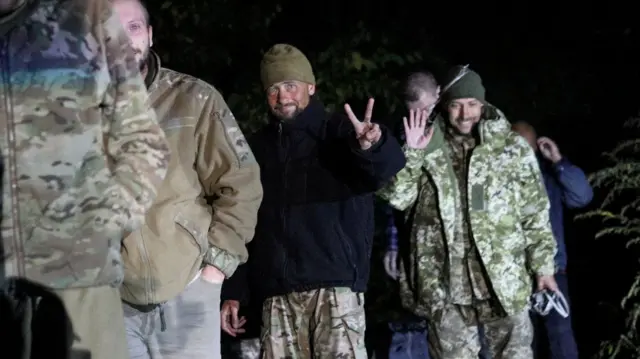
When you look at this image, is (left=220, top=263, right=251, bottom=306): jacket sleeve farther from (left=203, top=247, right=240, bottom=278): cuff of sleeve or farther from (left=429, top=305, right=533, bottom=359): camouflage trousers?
(left=429, top=305, right=533, bottom=359): camouflage trousers

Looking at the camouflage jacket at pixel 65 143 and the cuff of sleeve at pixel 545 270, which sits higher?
the camouflage jacket at pixel 65 143

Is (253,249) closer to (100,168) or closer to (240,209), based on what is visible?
(240,209)

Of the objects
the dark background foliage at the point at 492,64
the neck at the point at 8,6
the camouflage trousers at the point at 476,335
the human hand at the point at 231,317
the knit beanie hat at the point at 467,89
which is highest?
the dark background foliage at the point at 492,64

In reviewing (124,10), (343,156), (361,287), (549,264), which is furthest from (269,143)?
(549,264)

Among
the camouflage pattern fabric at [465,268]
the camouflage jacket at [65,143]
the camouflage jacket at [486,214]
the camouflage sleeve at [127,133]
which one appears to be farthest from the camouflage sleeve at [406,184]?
the camouflage jacket at [65,143]

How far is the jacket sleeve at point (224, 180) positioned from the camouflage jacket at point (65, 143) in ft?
2.58

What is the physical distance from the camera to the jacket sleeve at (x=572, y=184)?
543 centimetres

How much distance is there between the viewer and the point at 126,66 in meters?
2.57

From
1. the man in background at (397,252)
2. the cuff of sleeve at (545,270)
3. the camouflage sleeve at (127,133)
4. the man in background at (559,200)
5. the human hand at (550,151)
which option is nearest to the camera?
the camouflage sleeve at (127,133)

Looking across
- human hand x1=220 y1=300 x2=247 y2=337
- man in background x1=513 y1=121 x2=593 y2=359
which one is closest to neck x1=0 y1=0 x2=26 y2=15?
human hand x1=220 y1=300 x2=247 y2=337

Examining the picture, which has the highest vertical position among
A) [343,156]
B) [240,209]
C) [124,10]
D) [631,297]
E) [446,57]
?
[446,57]

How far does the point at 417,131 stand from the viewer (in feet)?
14.9

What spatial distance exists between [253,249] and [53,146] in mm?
1942

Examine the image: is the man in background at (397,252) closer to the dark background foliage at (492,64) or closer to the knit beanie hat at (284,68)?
the knit beanie hat at (284,68)
